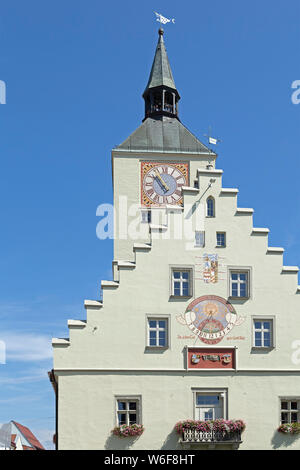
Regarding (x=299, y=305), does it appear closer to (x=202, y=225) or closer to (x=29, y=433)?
(x=202, y=225)

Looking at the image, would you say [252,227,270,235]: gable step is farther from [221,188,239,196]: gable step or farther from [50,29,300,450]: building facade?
[221,188,239,196]: gable step

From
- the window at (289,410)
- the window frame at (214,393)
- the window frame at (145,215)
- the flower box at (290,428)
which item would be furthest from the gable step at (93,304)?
the window frame at (145,215)

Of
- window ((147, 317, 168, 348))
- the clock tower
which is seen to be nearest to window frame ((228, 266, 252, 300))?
window ((147, 317, 168, 348))

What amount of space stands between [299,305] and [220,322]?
13.1 ft

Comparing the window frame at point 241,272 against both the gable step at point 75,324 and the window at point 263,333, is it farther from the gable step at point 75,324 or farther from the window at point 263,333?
the gable step at point 75,324


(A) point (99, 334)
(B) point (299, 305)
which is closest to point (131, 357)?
(A) point (99, 334)

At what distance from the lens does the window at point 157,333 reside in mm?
33062

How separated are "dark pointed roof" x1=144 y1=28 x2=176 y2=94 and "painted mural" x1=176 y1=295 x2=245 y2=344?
21061 mm

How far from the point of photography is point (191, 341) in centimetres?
3316

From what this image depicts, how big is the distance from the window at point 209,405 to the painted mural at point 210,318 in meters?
2.39

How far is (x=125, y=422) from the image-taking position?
1260 inches

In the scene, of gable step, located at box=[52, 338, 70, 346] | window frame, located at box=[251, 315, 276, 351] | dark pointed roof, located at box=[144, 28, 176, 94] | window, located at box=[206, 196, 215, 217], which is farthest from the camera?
dark pointed roof, located at box=[144, 28, 176, 94]

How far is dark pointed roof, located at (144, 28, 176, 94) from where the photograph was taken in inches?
1969

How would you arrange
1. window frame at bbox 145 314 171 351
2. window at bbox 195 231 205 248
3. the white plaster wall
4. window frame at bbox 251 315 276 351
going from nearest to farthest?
1. the white plaster wall
2. window frame at bbox 145 314 171 351
3. window frame at bbox 251 315 276 351
4. window at bbox 195 231 205 248
